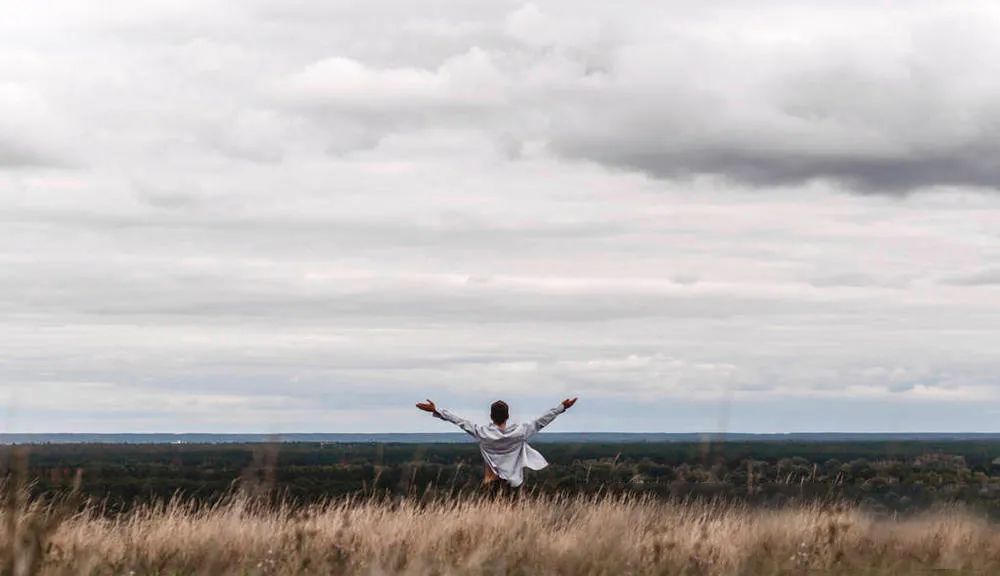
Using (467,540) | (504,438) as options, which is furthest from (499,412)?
(467,540)

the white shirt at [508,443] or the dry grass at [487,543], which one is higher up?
the white shirt at [508,443]

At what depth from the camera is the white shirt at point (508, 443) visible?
13.6 meters

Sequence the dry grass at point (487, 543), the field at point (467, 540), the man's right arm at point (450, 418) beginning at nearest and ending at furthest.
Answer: the field at point (467, 540) → the dry grass at point (487, 543) → the man's right arm at point (450, 418)

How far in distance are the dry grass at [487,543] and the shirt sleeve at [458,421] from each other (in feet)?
2.30

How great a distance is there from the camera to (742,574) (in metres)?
9.36

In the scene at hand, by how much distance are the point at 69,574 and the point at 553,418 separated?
653 centimetres

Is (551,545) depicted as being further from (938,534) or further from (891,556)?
(938,534)

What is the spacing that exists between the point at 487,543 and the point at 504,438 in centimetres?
309

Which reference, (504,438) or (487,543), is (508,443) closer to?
(504,438)

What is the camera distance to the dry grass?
9203 millimetres

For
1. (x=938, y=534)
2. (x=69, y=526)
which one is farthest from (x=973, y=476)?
(x=69, y=526)

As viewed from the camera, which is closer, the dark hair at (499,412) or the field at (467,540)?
the field at (467,540)

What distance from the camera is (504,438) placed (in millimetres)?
13695

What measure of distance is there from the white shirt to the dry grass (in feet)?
1.12
